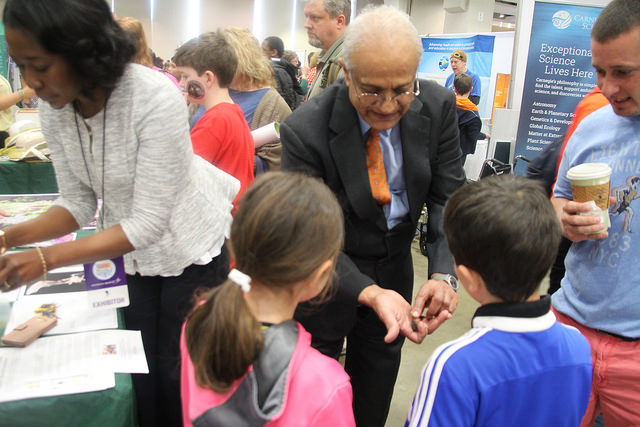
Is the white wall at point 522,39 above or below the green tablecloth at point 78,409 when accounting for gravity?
above

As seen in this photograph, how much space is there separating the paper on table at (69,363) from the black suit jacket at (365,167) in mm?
585

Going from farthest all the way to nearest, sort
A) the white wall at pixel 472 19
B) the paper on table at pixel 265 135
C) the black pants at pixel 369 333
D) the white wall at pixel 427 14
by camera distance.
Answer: the white wall at pixel 427 14 < the white wall at pixel 472 19 < the paper on table at pixel 265 135 < the black pants at pixel 369 333

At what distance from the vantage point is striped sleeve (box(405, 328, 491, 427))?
0.92 meters

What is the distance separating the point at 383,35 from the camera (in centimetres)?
115

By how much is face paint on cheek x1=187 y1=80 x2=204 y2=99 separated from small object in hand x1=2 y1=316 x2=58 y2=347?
129 centimetres

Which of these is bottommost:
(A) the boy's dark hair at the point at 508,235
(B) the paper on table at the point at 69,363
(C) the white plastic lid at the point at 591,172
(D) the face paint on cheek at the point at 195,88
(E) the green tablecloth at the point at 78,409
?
(E) the green tablecloth at the point at 78,409

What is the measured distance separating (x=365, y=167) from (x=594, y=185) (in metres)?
0.56

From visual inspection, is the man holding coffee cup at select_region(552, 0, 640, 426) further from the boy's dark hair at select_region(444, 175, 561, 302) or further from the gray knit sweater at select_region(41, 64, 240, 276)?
the gray knit sweater at select_region(41, 64, 240, 276)

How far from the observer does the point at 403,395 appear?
248 cm

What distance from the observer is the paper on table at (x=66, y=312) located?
135 centimetres

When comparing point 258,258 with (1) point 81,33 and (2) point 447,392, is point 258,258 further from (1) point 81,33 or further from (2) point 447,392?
(1) point 81,33

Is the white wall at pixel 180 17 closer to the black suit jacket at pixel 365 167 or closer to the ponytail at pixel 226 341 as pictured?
the black suit jacket at pixel 365 167

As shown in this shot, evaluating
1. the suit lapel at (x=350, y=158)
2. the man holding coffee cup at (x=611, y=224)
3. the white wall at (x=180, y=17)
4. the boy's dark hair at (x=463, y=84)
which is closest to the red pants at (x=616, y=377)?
the man holding coffee cup at (x=611, y=224)

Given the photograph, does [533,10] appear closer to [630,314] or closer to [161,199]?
[630,314]
